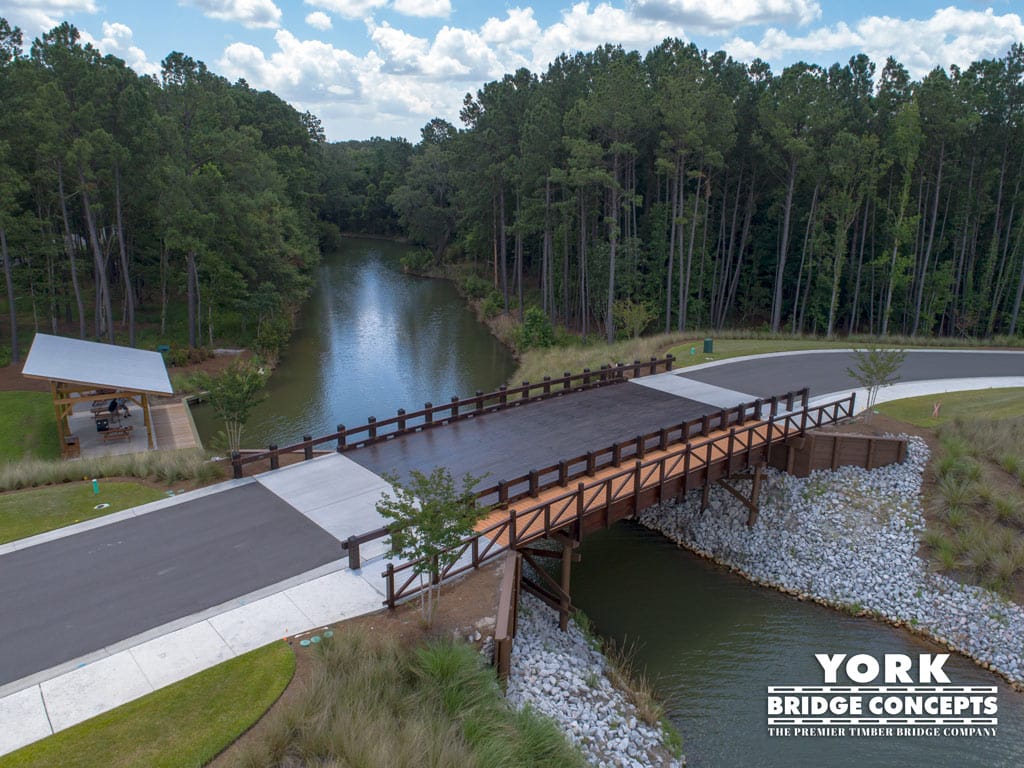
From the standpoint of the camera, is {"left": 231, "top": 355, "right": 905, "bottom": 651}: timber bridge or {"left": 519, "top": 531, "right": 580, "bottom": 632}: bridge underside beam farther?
{"left": 519, "top": 531, "right": 580, "bottom": 632}: bridge underside beam

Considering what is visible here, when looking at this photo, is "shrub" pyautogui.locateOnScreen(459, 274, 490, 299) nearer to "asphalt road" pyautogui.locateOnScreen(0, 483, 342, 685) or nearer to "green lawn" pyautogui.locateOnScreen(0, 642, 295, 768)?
"asphalt road" pyautogui.locateOnScreen(0, 483, 342, 685)

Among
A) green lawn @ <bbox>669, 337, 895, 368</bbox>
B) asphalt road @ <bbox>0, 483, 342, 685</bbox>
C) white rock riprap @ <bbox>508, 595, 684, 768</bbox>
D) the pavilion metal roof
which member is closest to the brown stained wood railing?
asphalt road @ <bbox>0, 483, 342, 685</bbox>

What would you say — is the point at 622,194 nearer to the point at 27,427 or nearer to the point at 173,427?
the point at 173,427

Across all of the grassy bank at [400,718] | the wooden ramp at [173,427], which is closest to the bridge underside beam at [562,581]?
the grassy bank at [400,718]

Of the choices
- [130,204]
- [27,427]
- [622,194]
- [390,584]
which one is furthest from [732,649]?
[130,204]

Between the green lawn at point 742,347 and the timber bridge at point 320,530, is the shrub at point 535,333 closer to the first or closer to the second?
the green lawn at point 742,347

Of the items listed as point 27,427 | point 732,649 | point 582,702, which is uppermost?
point 27,427

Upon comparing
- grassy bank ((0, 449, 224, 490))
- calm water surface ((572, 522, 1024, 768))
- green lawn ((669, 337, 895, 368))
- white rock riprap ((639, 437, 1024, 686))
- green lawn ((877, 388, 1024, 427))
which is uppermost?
green lawn ((669, 337, 895, 368))
